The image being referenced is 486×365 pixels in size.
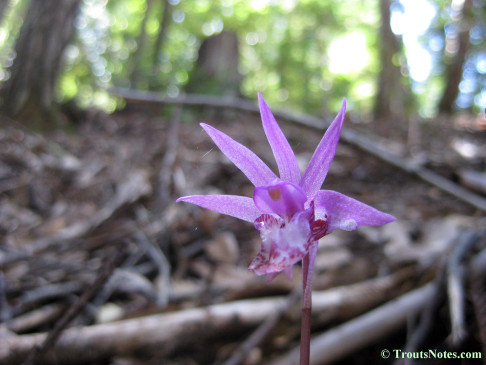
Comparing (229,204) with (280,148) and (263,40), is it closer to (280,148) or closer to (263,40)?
(280,148)

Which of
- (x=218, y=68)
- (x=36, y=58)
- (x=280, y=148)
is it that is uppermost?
(x=218, y=68)

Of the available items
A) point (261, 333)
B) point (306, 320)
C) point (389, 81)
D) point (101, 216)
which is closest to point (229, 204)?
point (306, 320)

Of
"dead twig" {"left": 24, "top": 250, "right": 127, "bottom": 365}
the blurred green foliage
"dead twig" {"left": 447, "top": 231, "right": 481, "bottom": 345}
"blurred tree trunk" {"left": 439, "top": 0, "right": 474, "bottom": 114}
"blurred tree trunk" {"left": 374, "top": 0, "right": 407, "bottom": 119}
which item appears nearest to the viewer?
"dead twig" {"left": 24, "top": 250, "right": 127, "bottom": 365}

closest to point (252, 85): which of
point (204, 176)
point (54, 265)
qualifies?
point (204, 176)

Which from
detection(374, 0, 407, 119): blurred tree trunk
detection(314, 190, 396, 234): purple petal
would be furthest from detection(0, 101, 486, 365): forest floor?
detection(374, 0, 407, 119): blurred tree trunk

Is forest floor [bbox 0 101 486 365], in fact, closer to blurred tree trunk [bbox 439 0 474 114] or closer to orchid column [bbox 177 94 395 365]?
orchid column [bbox 177 94 395 365]

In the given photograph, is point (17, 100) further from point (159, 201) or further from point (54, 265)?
point (54, 265)
